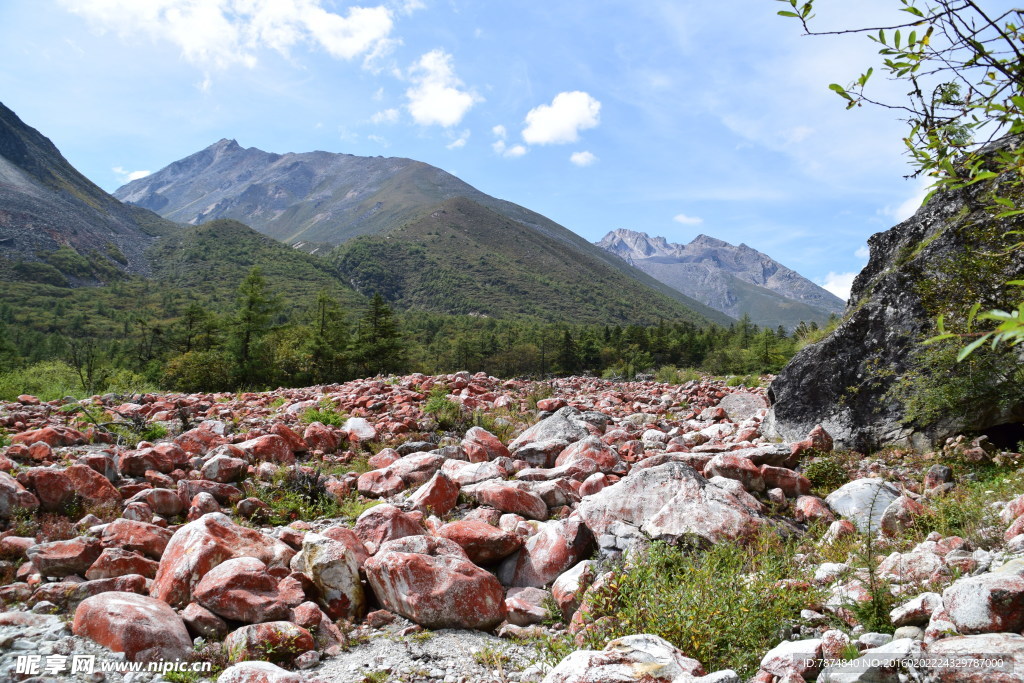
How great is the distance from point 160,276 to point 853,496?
455 ft

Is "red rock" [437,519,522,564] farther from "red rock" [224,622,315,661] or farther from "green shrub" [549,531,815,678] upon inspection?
"red rock" [224,622,315,661]

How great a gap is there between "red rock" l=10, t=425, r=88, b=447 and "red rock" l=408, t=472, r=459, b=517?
500 cm

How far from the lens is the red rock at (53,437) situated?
22.4 feet

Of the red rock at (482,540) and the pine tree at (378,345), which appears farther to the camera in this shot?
the pine tree at (378,345)

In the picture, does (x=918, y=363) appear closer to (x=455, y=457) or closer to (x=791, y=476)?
(x=791, y=476)

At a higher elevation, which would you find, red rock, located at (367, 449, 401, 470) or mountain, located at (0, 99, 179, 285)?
mountain, located at (0, 99, 179, 285)

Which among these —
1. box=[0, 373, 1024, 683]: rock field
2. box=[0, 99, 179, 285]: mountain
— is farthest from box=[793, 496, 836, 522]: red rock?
box=[0, 99, 179, 285]: mountain

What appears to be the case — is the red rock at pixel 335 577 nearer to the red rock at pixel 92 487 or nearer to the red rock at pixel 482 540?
the red rock at pixel 482 540

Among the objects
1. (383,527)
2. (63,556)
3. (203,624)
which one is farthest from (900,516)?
(63,556)

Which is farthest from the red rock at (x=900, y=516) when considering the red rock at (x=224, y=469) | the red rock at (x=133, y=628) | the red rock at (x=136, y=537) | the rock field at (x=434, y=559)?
the red rock at (x=224, y=469)

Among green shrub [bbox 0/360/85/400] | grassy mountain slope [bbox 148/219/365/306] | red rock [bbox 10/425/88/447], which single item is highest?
grassy mountain slope [bbox 148/219/365/306]

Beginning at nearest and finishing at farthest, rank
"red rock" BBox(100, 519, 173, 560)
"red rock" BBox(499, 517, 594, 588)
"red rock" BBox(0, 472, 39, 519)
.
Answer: "red rock" BBox(100, 519, 173, 560), "red rock" BBox(499, 517, 594, 588), "red rock" BBox(0, 472, 39, 519)

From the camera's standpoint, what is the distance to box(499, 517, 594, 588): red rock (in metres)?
4.45

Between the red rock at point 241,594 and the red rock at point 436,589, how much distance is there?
0.72 meters
